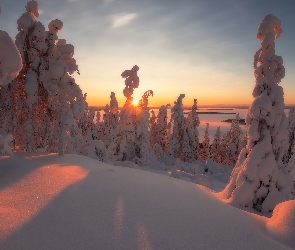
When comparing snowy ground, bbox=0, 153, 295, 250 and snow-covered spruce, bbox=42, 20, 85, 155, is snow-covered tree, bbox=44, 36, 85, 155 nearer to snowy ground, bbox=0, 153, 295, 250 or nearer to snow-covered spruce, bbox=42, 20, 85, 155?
snow-covered spruce, bbox=42, 20, 85, 155

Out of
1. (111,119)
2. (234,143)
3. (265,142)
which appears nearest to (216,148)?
(234,143)

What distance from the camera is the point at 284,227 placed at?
3516 mm

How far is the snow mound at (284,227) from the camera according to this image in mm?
3275

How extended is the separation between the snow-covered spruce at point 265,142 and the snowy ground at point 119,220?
464cm

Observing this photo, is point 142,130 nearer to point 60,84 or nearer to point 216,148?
point 60,84

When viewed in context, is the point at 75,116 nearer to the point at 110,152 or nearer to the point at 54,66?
the point at 54,66

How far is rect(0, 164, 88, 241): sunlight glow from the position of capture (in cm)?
288

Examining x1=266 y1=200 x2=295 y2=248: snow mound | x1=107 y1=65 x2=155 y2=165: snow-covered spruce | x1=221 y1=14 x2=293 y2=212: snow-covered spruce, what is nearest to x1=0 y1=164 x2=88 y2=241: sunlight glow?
x1=266 y1=200 x2=295 y2=248: snow mound

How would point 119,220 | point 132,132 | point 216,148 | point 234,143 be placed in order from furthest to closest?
point 216,148 → point 234,143 → point 132,132 → point 119,220

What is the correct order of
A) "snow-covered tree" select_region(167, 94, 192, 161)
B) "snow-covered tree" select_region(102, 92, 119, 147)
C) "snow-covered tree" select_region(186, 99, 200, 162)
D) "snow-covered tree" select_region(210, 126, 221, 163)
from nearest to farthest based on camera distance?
"snow-covered tree" select_region(167, 94, 192, 161) → "snow-covered tree" select_region(186, 99, 200, 162) → "snow-covered tree" select_region(102, 92, 119, 147) → "snow-covered tree" select_region(210, 126, 221, 163)

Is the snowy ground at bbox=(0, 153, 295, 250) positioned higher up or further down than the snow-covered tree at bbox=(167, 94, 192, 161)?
higher up

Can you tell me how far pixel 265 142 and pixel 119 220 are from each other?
7.34m

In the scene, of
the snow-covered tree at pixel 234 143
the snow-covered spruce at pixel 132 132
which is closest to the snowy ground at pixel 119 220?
the snow-covered spruce at pixel 132 132

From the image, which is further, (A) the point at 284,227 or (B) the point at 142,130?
(B) the point at 142,130
